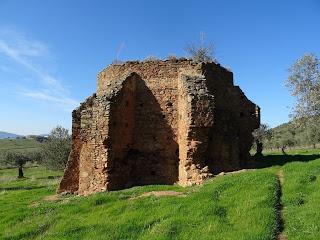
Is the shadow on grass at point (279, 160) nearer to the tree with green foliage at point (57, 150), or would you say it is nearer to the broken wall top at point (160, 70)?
the broken wall top at point (160, 70)

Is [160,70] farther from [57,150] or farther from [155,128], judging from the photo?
[57,150]

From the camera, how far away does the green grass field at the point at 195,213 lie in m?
10.5

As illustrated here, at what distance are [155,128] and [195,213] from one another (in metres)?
8.01

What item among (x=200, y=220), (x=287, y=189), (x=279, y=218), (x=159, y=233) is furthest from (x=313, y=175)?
(x=159, y=233)

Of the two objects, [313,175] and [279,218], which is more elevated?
[313,175]

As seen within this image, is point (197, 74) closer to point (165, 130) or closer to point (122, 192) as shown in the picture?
point (165, 130)

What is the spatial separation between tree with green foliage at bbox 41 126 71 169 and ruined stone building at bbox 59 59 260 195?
24.5 metres

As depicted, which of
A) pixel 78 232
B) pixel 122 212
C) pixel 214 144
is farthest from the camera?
pixel 214 144

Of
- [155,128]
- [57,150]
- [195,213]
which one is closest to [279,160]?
[155,128]

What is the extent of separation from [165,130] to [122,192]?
13.7ft

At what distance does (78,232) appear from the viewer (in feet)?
40.5

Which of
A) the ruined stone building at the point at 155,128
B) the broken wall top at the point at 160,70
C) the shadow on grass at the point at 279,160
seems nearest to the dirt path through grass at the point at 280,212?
the ruined stone building at the point at 155,128

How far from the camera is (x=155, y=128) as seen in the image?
63.8 feet

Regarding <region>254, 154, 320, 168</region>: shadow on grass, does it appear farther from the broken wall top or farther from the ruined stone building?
the broken wall top
